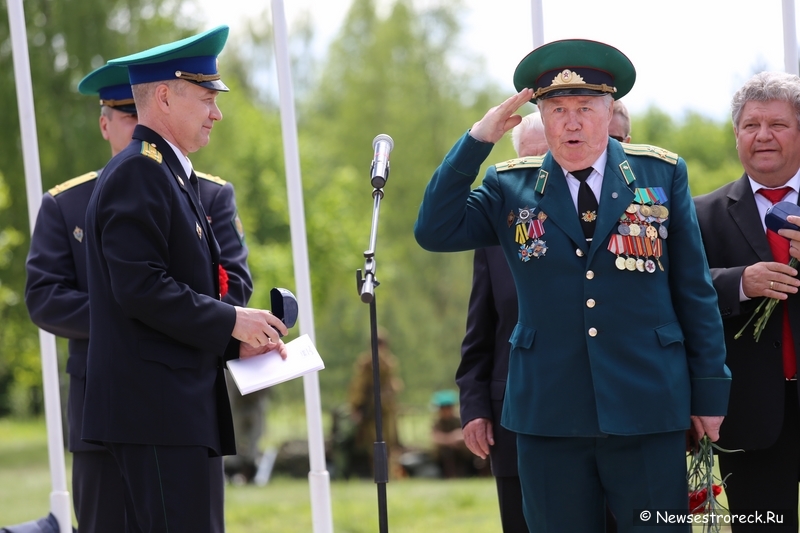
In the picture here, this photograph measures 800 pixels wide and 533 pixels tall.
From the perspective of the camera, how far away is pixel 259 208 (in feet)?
75.6

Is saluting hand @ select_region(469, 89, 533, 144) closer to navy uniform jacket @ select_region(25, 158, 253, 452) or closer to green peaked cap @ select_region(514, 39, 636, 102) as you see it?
green peaked cap @ select_region(514, 39, 636, 102)

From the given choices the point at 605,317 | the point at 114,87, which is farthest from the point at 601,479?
the point at 114,87

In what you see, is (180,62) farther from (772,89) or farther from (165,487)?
(772,89)

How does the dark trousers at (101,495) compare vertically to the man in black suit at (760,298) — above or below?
below

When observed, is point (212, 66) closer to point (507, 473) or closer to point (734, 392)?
point (507, 473)

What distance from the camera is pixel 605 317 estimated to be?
2988mm

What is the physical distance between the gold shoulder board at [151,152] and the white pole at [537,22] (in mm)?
1650

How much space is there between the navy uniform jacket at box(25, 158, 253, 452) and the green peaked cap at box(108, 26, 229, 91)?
2.90 feet

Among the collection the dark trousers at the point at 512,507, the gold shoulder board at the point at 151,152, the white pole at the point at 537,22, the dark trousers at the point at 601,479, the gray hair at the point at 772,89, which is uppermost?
the white pole at the point at 537,22

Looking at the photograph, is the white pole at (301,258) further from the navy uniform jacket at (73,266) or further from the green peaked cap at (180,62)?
the green peaked cap at (180,62)

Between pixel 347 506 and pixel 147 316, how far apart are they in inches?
297

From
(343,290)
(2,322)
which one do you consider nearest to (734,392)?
(2,322)

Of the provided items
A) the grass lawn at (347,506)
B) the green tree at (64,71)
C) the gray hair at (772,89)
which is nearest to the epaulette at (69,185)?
the gray hair at (772,89)

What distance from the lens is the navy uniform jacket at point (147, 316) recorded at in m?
2.96
